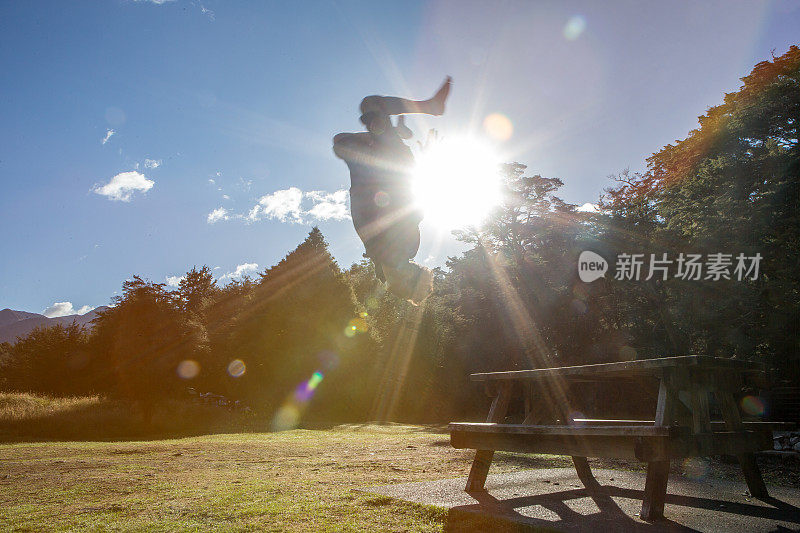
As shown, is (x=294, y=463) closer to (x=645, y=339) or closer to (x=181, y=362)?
(x=181, y=362)

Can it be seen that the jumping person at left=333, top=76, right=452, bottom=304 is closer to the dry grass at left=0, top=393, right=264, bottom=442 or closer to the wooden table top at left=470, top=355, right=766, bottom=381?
the wooden table top at left=470, top=355, right=766, bottom=381

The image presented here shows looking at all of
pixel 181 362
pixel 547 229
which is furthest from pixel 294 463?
pixel 547 229

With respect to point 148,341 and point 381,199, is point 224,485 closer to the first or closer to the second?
point 381,199

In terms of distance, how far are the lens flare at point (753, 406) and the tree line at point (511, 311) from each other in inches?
57.8

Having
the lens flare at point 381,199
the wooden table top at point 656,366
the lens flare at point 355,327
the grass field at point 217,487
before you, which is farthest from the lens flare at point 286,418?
the lens flare at point 381,199

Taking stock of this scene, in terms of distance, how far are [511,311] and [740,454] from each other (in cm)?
2359

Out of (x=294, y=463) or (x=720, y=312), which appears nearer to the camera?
(x=294, y=463)

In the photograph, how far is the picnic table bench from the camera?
3.66m

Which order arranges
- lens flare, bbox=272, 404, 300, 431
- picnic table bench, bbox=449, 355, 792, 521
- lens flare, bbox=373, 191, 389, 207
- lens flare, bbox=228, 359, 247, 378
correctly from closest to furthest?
lens flare, bbox=373, 191, 389, 207
picnic table bench, bbox=449, 355, 792, 521
lens flare, bbox=272, 404, 300, 431
lens flare, bbox=228, 359, 247, 378

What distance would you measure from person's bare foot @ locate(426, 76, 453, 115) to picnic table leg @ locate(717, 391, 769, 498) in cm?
418

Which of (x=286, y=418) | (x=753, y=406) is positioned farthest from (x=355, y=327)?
(x=753, y=406)

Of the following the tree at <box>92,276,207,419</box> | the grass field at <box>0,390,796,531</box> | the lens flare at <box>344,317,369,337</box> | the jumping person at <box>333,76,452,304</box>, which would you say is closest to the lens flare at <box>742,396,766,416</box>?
the grass field at <box>0,390,796,531</box>

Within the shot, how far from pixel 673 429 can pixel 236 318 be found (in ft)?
90.1

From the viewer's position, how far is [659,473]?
379cm
